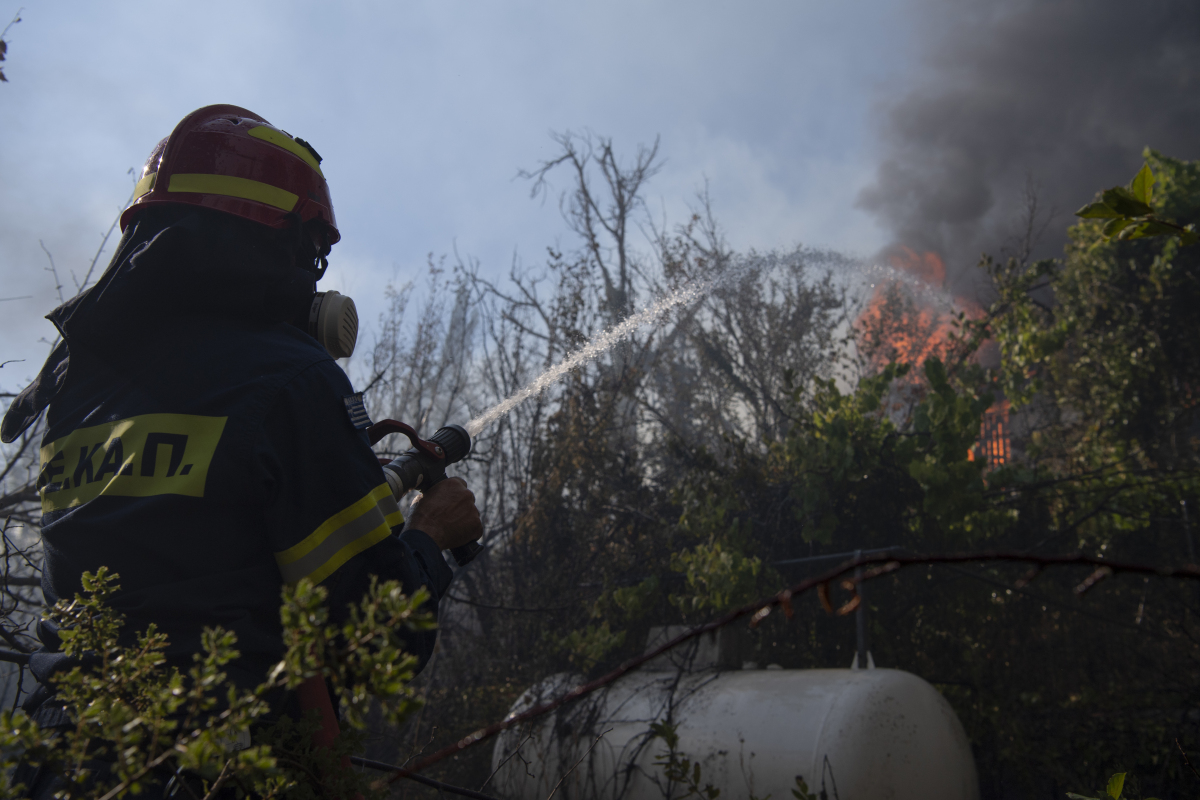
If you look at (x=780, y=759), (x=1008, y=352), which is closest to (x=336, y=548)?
(x=780, y=759)

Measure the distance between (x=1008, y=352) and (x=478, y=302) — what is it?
229 inches

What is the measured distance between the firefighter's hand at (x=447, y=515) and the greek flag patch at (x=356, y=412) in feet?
1.02

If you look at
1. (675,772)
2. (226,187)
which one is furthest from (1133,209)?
(675,772)

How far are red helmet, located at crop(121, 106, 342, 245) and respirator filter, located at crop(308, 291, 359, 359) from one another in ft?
0.74

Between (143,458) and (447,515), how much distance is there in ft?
2.19

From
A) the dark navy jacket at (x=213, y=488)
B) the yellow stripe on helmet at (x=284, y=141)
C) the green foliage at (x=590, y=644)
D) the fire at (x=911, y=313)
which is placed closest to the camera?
the dark navy jacket at (x=213, y=488)

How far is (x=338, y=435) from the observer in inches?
60.8

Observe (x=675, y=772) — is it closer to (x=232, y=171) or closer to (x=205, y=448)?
(x=205, y=448)

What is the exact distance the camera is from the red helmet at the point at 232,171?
6.02 ft

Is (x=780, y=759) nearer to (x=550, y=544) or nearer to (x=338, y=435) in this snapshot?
(x=338, y=435)

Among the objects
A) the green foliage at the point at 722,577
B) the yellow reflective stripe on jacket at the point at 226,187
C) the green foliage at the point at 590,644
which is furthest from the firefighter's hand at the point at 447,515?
the green foliage at the point at 590,644

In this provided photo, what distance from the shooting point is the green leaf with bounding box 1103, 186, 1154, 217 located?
97 centimetres

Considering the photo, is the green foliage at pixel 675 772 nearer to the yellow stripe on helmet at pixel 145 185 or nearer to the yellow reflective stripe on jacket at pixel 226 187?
the yellow reflective stripe on jacket at pixel 226 187

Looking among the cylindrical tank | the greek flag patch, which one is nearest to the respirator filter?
the greek flag patch
